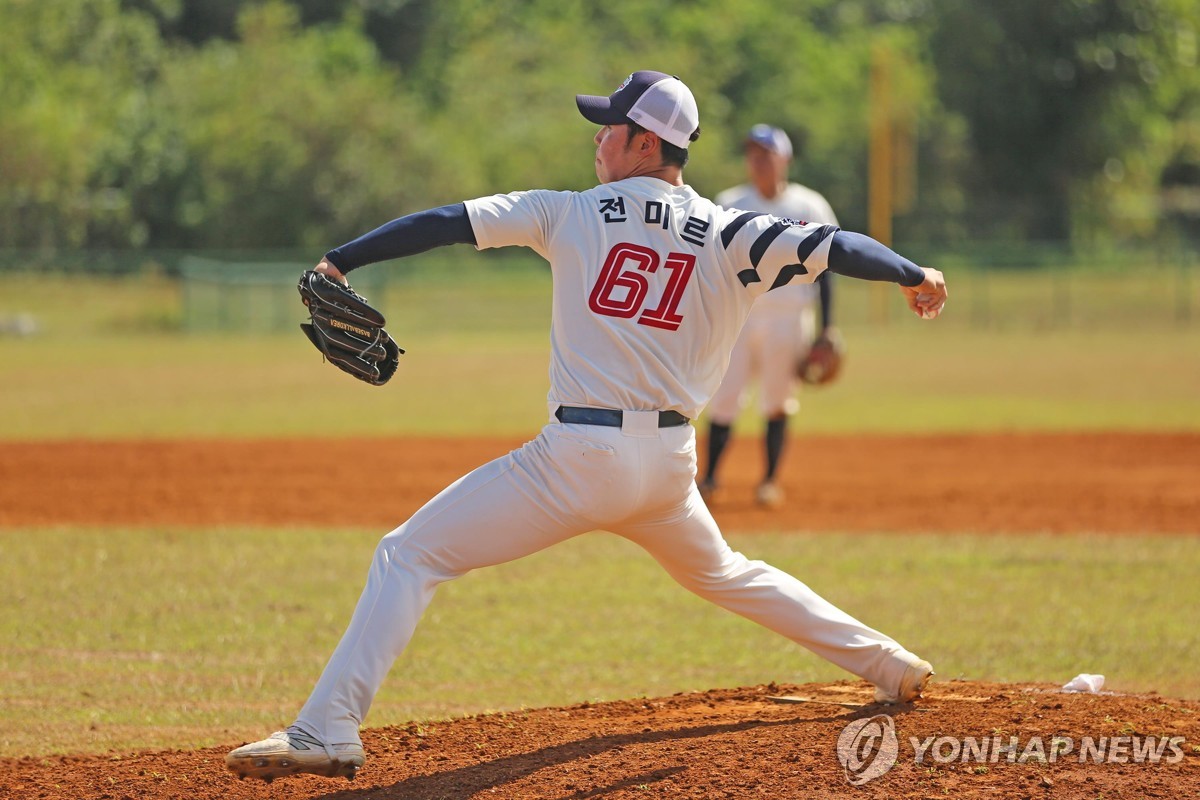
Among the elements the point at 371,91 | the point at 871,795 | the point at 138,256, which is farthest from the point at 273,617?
the point at 371,91

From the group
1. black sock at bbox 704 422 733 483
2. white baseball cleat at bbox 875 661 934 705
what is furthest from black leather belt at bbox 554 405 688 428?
black sock at bbox 704 422 733 483

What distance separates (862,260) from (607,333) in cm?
76

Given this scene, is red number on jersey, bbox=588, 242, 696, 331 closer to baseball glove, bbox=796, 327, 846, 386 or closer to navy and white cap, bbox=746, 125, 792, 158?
navy and white cap, bbox=746, 125, 792, 158

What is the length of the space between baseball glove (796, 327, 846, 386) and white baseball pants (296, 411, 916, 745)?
5.44 meters

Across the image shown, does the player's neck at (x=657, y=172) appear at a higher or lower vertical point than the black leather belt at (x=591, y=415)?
higher

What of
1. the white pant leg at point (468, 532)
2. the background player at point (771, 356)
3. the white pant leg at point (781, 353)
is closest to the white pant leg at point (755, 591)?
the white pant leg at point (468, 532)

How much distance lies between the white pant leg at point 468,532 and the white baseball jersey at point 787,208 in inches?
207

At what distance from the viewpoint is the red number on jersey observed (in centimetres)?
382

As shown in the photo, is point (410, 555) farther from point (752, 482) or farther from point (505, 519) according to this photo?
point (752, 482)

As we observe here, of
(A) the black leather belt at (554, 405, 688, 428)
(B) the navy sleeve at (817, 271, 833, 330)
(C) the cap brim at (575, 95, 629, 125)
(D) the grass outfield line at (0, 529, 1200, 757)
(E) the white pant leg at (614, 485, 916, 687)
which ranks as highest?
(B) the navy sleeve at (817, 271, 833, 330)

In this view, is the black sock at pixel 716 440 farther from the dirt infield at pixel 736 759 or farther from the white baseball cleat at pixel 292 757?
the white baseball cleat at pixel 292 757

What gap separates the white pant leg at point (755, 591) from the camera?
413 cm

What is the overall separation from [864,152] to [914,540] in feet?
133

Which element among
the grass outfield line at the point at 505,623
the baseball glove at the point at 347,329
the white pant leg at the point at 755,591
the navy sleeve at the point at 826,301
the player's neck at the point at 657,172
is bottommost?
the grass outfield line at the point at 505,623
